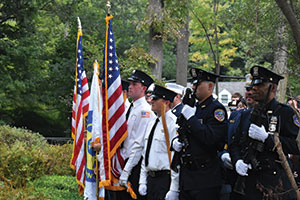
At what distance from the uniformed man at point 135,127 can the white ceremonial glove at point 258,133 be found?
7.41 ft

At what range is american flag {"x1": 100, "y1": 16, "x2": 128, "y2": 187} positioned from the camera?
6.58m

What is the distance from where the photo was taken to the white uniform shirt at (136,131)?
20.4 ft

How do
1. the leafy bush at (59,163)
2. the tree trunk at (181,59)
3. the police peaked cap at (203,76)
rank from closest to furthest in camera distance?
the police peaked cap at (203,76), the leafy bush at (59,163), the tree trunk at (181,59)

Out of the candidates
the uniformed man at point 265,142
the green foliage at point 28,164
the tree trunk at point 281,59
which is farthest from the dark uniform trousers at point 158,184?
the tree trunk at point 281,59

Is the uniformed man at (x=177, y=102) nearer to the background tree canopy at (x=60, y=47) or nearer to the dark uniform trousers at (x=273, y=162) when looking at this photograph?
the dark uniform trousers at (x=273, y=162)

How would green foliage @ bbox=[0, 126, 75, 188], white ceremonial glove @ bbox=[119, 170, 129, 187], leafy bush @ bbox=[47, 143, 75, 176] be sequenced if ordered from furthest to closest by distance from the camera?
leafy bush @ bbox=[47, 143, 75, 176] < green foliage @ bbox=[0, 126, 75, 188] < white ceremonial glove @ bbox=[119, 170, 129, 187]

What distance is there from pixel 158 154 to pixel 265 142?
68.0 inches

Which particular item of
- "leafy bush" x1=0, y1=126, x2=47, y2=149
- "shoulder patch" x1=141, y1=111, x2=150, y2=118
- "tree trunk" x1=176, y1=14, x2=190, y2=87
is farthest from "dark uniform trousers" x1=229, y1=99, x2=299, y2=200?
"tree trunk" x1=176, y1=14, x2=190, y2=87

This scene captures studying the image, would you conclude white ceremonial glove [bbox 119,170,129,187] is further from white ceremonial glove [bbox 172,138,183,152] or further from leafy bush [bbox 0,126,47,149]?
leafy bush [bbox 0,126,47,149]

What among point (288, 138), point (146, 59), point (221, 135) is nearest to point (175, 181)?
point (221, 135)

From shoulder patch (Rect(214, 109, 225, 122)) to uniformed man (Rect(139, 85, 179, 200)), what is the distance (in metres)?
0.82

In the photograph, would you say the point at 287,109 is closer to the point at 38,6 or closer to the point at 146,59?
the point at 146,59

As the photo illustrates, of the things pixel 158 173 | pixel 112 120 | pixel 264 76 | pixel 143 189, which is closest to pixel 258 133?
pixel 264 76

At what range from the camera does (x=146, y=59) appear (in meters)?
13.3
